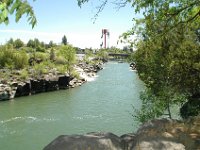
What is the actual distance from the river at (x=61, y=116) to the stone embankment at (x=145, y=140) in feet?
36.2

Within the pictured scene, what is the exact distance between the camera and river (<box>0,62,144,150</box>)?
66.3 ft

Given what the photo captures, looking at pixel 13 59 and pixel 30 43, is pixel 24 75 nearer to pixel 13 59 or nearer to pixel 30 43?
pixel 13 59

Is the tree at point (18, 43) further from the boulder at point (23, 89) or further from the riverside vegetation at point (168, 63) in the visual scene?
the riverside vegetation at point (168, 63)

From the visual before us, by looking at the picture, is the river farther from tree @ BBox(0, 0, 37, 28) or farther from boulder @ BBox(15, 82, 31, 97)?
tree @ BBox(0, 0, 37, 28)

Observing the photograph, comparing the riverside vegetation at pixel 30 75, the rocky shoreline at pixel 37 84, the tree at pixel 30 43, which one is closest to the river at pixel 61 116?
the rocky shoreline at pixel 37 84

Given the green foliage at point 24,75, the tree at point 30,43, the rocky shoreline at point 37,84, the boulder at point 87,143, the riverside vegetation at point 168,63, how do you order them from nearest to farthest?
the boulder at point 87,143, the riverside vegetation at point 168,63, the rocky shoreline at point 37,84, the green foliage at point 24,75, the tree at point 30,43

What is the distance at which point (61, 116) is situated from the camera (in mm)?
26062

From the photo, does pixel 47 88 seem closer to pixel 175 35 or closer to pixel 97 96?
pixel 97 96

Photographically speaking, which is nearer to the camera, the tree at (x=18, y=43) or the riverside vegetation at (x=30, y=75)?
the riverside vegetation at (x=30, y=75)

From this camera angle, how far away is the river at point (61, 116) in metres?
20.2

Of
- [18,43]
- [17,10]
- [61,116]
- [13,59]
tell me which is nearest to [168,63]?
[17,10]

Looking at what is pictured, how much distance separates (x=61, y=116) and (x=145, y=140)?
19198mm

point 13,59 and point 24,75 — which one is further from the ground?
point 13,59

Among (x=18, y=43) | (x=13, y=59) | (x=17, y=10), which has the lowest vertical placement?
(x=13, y=59)
